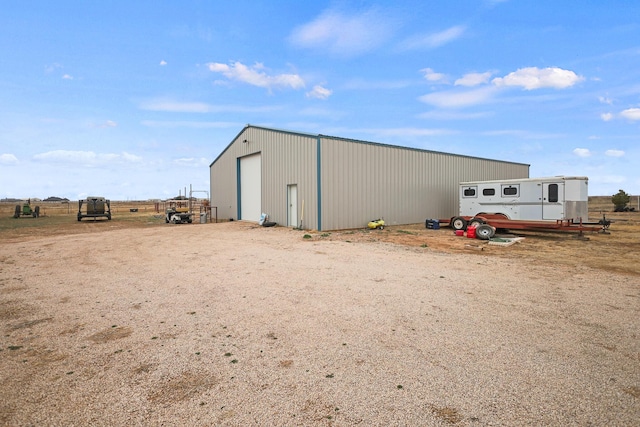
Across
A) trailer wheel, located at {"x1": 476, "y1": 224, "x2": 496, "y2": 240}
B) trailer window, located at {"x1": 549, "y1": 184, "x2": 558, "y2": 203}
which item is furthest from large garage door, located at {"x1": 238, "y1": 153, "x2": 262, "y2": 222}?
trailer window, located at {"x1": 549, "y1": 184, "x2": 558, "y2": 203}

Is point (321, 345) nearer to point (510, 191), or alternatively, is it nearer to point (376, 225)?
point (376, 225)

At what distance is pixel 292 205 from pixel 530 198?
11.9 m

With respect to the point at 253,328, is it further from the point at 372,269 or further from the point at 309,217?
the point at 309,217

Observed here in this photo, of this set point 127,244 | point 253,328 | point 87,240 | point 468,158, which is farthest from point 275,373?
point 468,158

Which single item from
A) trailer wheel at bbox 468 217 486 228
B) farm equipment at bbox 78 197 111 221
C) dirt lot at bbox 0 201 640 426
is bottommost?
dirt lot at bbox 0 201 640 426

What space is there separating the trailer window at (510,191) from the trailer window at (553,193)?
4.82 feet

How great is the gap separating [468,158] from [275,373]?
26120 millimetres

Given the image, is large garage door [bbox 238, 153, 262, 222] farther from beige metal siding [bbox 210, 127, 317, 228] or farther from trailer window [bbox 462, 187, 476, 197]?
trailer window [bbox 462, 187, 476, 197]

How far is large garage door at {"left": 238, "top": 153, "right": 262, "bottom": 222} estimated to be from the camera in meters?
24.0

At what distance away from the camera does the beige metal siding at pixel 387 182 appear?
60.6 ft

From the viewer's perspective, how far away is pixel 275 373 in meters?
3.61

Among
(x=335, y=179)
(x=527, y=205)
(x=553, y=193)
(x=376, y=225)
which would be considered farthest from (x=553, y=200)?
(x=335, y=179)

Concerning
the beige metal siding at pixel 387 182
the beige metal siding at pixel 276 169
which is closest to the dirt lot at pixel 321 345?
the beige metal siding at pixel 387 182

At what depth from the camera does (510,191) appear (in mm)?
16875
